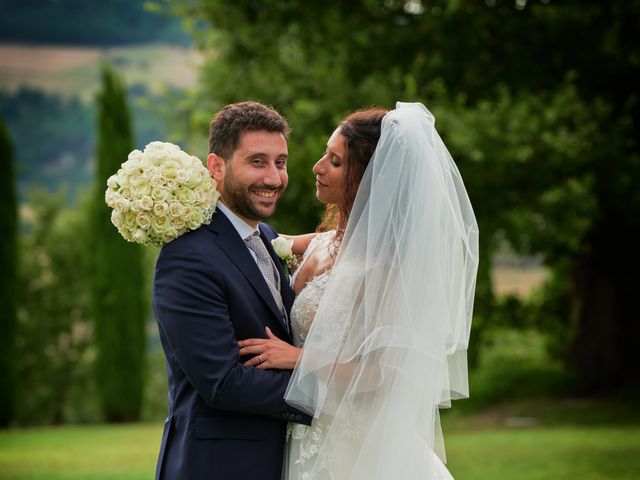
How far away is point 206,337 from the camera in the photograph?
3.36 meters

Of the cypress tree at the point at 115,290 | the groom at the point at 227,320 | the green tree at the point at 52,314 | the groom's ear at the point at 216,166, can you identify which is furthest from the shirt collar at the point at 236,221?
the green tree at the point at 52,314

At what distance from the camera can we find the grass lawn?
9984mm

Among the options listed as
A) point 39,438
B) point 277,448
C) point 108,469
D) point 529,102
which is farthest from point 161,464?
point 39,438

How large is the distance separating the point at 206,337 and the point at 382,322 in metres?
0.70

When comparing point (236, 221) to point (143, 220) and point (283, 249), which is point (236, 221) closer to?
point (283, 249)

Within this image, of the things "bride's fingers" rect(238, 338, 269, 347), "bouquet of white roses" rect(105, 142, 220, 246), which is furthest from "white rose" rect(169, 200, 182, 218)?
"bride's fingers" rect(238, 338, 269, 347)

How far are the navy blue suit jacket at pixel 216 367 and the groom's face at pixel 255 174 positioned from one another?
127 millimetres

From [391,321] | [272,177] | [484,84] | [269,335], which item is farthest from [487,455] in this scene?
[272,177]

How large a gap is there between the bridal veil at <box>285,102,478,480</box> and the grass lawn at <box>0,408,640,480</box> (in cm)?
641

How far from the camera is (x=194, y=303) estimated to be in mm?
3379

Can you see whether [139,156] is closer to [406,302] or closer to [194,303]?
[194,303]

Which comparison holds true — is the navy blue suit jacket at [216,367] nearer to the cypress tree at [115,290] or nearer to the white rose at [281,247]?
the white rose at [281,247]

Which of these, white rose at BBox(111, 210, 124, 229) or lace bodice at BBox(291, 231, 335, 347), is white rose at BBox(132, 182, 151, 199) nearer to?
white rose at BBox(111, 210, 124, 229)

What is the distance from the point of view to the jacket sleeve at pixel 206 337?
336cm
